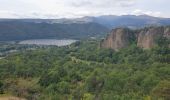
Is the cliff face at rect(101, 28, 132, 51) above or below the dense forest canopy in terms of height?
above

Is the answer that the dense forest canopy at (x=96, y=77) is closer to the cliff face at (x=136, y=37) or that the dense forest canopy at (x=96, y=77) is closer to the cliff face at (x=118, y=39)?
the cliff face at (x=136, y=37)

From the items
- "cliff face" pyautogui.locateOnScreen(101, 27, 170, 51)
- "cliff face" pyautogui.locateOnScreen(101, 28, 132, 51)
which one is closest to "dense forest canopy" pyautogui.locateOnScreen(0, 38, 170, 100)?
"cliff face" pyautogui.locateOnScreen(101, 27, 170, 51)

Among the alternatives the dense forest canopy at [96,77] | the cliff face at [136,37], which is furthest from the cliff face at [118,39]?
the dense forest canopy at [96,77]

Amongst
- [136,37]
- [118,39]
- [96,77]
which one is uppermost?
[136,37]

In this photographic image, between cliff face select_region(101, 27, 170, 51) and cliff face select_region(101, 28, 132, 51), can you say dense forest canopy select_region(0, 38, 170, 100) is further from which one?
cliff face select_region(101, 28, 132, 51)

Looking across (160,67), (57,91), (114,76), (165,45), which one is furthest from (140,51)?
(57,91)

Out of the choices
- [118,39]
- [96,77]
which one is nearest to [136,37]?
[118,39]

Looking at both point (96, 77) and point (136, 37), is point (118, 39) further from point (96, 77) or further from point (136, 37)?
point (96, 77)
